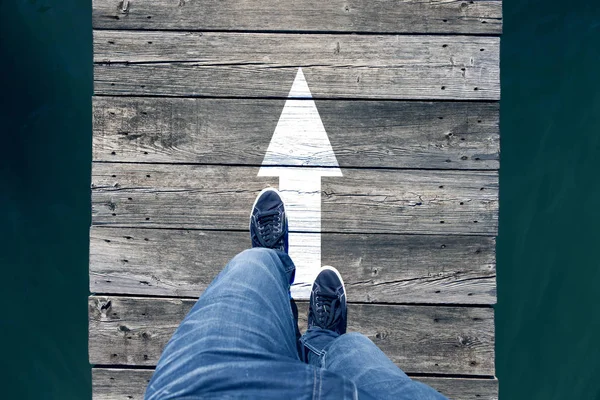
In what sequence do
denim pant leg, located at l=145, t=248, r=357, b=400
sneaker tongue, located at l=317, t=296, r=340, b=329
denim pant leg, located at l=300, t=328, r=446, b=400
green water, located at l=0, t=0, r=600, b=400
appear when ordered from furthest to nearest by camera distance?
green water, located at l=0, t=0, r=600, b=400 < sneaker tongue, located at l=317, t=296, r=340, b=329 < denim pant leg, located at l=300, t=328, r=446, b=400 < denim pant leg, located at l=145, t=248, r=357, b=400

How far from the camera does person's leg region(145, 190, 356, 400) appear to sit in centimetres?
128

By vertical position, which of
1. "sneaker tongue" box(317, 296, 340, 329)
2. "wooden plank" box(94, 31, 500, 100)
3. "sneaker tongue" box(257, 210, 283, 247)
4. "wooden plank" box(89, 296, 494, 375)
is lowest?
"wooden plank" box(89, 296, 494, 375)

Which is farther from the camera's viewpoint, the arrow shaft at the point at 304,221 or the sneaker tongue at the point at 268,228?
the arrow shaft at the point at 304,221

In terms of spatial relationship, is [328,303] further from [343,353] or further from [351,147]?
[351,147]

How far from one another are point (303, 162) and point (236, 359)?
1.13 metres

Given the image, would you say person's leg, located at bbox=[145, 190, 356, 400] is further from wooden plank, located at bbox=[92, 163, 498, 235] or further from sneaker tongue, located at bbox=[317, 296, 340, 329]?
wooden plank, located at bbox=[92, 163, 498, 235]

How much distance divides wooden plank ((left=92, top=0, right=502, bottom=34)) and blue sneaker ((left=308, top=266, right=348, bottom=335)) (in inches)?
47.2

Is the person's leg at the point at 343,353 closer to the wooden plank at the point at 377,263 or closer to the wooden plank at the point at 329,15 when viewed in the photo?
the wooden plank at the point at 377,263

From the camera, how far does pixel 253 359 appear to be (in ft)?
4.40

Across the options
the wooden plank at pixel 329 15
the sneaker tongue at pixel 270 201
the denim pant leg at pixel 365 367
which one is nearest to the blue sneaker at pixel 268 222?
the sneaker tongue at pixel 270 201

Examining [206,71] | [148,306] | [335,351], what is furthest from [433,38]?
[148,306]

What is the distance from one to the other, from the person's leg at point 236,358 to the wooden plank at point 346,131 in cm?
87

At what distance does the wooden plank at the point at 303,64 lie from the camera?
7.30 ft

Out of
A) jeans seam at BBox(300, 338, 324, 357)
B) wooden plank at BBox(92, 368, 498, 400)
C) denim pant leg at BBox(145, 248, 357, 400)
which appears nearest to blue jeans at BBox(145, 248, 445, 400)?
denim pant leg at BBox(145, 248, 357, 400)
